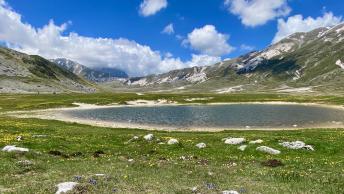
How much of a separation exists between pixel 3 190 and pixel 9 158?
909 centimetres

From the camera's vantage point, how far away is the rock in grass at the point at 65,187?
19.4m

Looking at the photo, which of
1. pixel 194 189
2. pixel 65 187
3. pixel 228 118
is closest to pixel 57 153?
pixel 65 187

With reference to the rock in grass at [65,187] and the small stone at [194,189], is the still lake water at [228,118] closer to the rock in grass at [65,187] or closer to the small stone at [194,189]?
the small stone at [194,189]

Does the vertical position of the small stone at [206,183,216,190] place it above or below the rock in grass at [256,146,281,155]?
above

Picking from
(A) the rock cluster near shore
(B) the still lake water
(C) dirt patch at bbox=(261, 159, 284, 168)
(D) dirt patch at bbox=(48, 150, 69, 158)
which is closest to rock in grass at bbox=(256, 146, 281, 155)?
(A) the rock cluster near shore

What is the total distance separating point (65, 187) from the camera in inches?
781

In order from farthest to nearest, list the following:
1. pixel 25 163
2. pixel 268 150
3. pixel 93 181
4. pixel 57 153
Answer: pixel 268 150 < pixel 57 153 < pixel 25 163 < pixel 93 181

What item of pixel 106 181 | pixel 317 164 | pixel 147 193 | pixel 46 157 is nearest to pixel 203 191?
pixel 147 193

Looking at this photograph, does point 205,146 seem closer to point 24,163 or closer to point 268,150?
point 268,150

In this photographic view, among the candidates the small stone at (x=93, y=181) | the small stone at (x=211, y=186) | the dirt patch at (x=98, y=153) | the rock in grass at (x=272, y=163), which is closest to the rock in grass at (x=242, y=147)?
the rock in grass at (x=272, y=163)

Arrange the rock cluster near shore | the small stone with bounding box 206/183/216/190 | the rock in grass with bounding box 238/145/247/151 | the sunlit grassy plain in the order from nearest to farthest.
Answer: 1. the rock cluster near shore
2. the sunlit grassy plain
3. the small stone with bounding box 206/183/216/190
4. the rock in grass with bounding box 238/145/247/151

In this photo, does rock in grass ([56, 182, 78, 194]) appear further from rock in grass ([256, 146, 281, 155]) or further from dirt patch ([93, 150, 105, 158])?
rock in grass ([256, 146, 281, 155])

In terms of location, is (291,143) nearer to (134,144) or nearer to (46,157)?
(134,144)

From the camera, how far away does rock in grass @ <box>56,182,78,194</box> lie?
1943 cm
